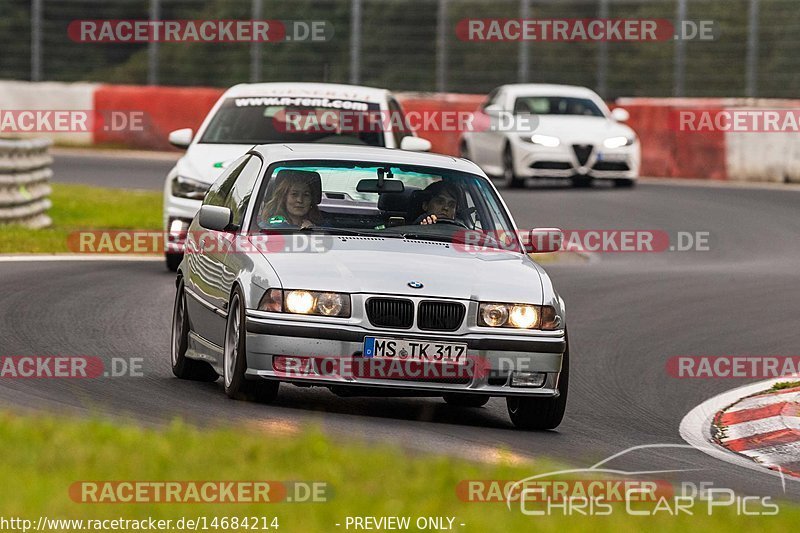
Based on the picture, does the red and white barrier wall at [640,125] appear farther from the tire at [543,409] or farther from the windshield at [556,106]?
the tire at [543,409]

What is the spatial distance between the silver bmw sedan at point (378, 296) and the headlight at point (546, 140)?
57.1 feet

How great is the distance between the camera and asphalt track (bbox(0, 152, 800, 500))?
8914 millimetres

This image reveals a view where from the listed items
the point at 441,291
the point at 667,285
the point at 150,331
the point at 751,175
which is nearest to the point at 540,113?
the point at 751,175

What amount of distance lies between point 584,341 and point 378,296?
4945mm

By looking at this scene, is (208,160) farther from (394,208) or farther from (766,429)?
(766,429)

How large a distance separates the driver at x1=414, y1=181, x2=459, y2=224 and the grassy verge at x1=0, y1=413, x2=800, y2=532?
287cm

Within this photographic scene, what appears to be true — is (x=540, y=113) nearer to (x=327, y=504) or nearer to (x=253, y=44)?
(x=253, y=44)

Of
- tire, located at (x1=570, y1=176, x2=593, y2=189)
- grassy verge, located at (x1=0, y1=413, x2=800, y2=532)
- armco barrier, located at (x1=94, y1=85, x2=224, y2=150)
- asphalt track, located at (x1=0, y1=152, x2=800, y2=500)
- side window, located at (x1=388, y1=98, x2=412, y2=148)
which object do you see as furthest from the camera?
armco barrier, located at (x1=94, y1=85, x2=224, y2=150)

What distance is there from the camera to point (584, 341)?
13.8m

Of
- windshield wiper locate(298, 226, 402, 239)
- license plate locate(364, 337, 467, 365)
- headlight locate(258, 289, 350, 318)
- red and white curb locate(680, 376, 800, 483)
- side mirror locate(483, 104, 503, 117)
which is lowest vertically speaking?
red and white curb locate(680, 376, 800, 483)

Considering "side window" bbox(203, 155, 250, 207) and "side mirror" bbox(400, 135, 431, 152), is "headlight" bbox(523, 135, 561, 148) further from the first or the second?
"side window" bbox(203, 155, 250, 207)

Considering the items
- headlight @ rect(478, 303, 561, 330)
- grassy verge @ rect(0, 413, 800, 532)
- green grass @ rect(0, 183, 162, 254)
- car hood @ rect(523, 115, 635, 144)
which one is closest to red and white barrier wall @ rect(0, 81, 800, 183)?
car hood @ rect(523, 115, 635, 144)

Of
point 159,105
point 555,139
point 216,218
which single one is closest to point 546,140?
point 555,139

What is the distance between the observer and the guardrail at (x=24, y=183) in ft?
66.5
